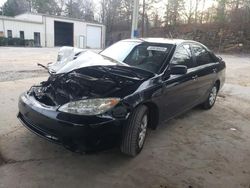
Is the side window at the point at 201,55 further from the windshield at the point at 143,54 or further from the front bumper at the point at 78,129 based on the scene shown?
the front bumper at the point at 78,129

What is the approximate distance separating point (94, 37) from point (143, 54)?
3490cm

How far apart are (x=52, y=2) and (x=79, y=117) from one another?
167 feet

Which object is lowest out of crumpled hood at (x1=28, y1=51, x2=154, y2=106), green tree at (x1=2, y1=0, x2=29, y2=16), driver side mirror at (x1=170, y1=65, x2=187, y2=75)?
crumpled hood at (x1=28, y1=51, x2=154, y2=106)

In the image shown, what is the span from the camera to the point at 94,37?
37.7 metres

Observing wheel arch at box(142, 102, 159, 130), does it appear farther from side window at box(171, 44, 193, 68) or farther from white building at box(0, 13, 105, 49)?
white building at box(0, 13, 105, 49)

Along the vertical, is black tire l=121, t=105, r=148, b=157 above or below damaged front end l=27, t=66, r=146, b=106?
below

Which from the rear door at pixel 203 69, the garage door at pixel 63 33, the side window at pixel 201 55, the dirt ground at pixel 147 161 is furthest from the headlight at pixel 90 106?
the garage door at pixel 63 33

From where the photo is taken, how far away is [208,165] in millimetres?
3105

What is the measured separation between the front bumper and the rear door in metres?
2.29

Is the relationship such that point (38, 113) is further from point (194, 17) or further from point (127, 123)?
point (194, 17)

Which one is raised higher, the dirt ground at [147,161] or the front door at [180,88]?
the front door at [180,88]

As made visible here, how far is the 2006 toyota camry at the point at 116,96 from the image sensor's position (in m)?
2.63

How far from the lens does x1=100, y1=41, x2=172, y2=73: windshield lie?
3.73m

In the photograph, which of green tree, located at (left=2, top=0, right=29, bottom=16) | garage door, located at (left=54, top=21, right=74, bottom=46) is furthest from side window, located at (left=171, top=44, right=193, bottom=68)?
green tree, located at (left=2, top=0, right=29, bottom=16)
